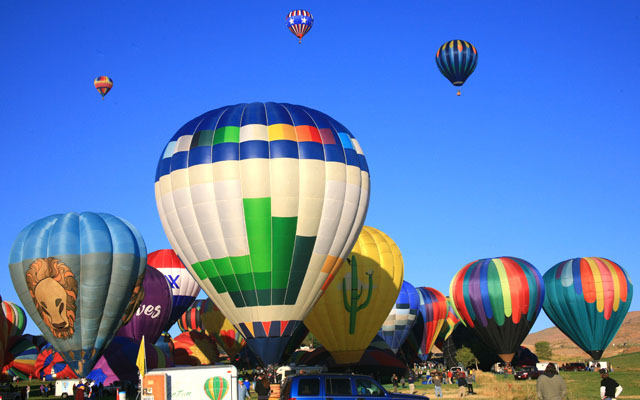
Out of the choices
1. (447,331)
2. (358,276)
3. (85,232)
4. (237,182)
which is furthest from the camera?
(447,331)

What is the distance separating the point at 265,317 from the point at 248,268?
1761 mm

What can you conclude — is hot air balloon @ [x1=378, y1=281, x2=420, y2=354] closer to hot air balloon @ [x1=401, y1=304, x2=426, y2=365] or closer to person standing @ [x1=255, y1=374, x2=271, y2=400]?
hot air balloon @ [x1=401, y1=304, x2=426, y2=365]

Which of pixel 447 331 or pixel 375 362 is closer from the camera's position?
pixel 375 362

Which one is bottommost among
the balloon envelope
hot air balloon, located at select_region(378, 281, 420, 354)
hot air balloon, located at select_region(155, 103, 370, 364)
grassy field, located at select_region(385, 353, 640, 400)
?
grassy field, located at select_region(385, 353, 640, 400)

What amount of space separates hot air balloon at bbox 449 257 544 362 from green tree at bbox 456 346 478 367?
5.69 meters

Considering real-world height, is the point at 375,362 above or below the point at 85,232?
below

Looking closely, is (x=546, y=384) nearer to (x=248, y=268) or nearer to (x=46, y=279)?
(x=248, y=268)

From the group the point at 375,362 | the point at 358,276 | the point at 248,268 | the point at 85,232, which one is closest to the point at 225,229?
the point at 248,268

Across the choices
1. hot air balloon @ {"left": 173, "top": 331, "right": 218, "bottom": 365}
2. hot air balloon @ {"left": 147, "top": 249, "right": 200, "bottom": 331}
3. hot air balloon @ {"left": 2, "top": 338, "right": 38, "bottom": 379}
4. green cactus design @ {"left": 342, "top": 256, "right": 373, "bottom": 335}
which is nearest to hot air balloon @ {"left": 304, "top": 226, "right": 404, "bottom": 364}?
green cactus design @ {"left": 342, "top": 256, "right": 373, "bottom": 335}

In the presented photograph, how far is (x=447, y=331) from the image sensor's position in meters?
60.9

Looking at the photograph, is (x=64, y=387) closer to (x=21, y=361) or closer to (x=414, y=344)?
(x=21, y=361)

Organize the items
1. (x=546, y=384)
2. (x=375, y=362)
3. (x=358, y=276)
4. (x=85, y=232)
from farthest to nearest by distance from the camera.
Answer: (x=375, y=362) < (x=358, y=276) < (x=85, y=232) < (x=546, y=384)

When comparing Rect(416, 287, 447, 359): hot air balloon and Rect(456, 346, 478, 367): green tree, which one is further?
Rect(416, 287, 447, 359): hot air balloon

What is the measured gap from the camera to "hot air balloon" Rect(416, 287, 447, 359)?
52281mm
